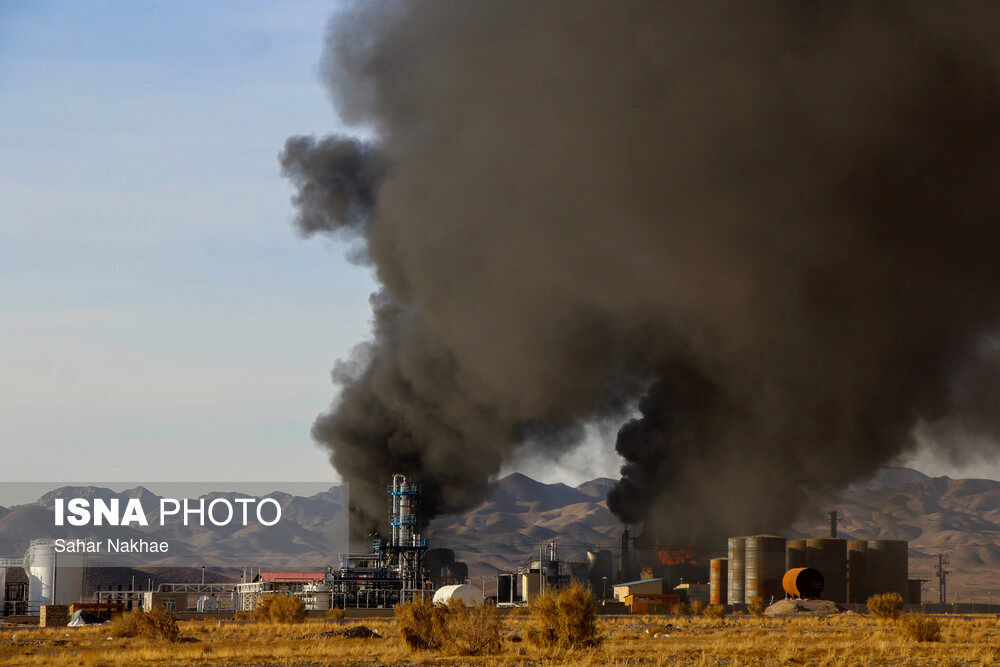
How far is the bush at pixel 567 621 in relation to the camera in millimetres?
32406

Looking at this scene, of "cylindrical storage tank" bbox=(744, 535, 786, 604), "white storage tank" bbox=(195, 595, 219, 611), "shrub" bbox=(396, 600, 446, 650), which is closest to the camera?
"shrub" bbox=(396, 600, 446, 650)

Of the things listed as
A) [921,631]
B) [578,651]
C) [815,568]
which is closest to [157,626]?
[578,651]

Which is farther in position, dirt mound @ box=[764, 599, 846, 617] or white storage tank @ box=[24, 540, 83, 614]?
white storage tank @ box=[24, 540, 83, 614]

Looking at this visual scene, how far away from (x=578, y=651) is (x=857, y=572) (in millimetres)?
67837

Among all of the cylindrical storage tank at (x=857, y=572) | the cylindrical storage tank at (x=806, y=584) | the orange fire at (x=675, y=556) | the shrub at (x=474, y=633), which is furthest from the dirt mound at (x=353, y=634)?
the orange fire at (x=675, y=556)

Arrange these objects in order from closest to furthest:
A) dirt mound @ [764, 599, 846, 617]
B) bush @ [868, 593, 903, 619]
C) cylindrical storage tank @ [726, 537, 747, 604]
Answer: bush @ [868, 593, 903, 619], dirt mound @ [764, 599, 846, 617], cylindrical storage tank @ [726, 537, 747, 604]

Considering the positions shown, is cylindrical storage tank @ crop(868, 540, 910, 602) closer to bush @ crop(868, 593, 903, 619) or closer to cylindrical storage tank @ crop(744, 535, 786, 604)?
cylindrical storage tank @ crop(744, 535, 786, 604)

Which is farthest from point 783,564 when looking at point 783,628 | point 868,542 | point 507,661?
point 507,661

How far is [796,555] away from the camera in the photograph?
3610 inches

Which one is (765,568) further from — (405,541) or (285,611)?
(285,611)

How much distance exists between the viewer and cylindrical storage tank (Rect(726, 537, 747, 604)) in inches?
3489

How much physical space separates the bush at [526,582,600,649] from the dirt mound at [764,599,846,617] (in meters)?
35.8

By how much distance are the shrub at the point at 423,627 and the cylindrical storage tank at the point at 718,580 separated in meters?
58.7

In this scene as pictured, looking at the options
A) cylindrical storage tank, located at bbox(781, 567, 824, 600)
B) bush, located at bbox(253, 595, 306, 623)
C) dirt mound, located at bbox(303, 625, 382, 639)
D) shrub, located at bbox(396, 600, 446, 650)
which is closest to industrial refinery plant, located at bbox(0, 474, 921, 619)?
cylindrical storage tank, located at bbox(781, 567, 824, 600)
